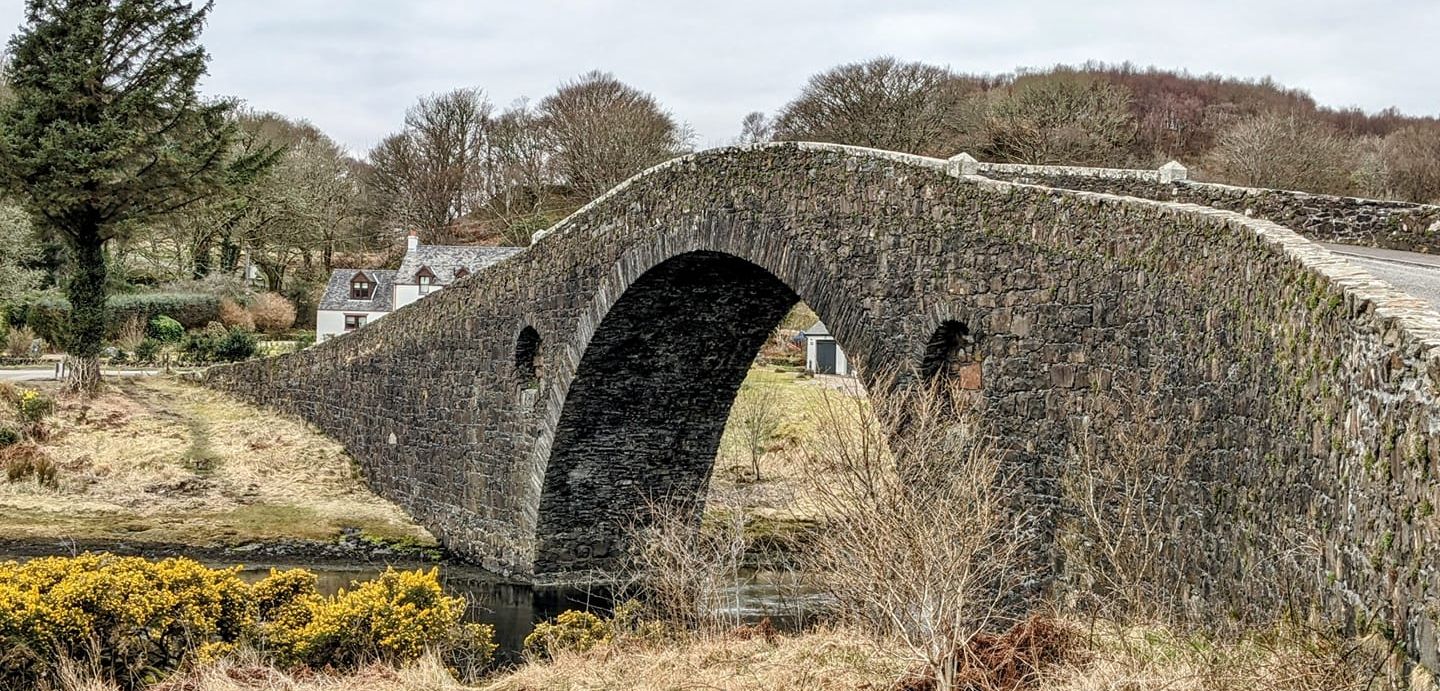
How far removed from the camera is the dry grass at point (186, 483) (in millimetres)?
23969

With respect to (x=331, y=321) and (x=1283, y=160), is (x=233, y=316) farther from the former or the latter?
(x=1283, y=160)

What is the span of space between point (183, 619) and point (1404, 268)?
11.0 m

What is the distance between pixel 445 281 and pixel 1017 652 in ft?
143

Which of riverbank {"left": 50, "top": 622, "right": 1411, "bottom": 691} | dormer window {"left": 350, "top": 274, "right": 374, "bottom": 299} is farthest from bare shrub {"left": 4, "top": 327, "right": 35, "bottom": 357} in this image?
riverbank {"left": 50, "top": 622, "right": 1411, "bottom": 691}

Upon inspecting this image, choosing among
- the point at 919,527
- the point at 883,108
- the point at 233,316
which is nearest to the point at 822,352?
the point at 883,108

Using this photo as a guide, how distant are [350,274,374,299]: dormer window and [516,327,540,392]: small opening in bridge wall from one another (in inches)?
1232

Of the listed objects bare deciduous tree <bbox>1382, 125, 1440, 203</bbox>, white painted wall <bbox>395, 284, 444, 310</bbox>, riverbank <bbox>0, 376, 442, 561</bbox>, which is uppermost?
bare deciduous tree <bbox>1382, 125, 1440, 203</bbox>

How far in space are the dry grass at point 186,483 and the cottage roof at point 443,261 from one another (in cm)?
2105

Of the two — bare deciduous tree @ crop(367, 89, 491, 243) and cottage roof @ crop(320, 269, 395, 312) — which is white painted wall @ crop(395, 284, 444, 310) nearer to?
cottage roof @ crop(320, 269, 395, 312)

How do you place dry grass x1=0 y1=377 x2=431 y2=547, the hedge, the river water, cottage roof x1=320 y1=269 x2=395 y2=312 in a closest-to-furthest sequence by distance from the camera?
the river water
dry grass x1=0 y1=377 x2=431 y2=547
the hedge
cottage roof x1=320 y1=269 x2=395 y2=312

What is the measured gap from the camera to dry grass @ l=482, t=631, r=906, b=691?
9656mm

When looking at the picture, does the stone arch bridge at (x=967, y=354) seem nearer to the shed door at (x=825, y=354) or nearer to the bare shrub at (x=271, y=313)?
the shed door at (x=825, y=354)

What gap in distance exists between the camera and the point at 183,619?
1266cm

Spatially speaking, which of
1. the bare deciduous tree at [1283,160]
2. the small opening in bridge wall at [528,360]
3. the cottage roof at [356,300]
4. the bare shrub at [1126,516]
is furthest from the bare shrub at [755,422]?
the cottage roof at [356,300]
